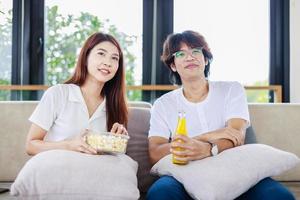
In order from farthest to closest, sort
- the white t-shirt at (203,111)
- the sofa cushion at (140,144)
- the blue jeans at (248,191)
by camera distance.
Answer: the sofa cushion at (140,144) → the white t-shirt at (203,111) → the blue jeans at (248,191)

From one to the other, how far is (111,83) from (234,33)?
1856 millimetres

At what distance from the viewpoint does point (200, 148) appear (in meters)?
1.62

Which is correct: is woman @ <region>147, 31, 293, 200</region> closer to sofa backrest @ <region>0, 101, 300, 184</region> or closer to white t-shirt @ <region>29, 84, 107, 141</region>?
sofa backrest @ <region>0, 101, 300, 184</region>

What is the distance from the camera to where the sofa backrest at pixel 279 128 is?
83.1 inches

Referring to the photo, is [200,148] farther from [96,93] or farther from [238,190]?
[96,93]

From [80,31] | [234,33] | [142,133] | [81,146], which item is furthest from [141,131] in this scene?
[234,33]

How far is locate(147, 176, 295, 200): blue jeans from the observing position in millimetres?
1411

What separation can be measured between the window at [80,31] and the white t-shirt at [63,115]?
5.22 ft

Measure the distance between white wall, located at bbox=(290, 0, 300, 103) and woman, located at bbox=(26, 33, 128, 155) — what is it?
6.38ft

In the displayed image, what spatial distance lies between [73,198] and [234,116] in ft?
2.88

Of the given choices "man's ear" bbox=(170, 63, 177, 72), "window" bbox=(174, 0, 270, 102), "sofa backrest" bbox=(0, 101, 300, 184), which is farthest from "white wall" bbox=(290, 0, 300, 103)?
"man's ear" bbox=(170, 63, 177, 72)

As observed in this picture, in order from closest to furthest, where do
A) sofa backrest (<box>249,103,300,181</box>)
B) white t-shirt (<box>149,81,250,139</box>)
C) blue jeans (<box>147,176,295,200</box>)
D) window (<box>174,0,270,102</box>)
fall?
blue jeans (<box>147,176,295,200</box>)
white t-shirt (<box>149,81,250,139</box>)
sofa backrest (<box>249,103,300,181</box>)
window (<box>174,0,270,102</box>)

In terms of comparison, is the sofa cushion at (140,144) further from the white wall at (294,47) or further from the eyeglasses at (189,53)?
the white wall at (294,47)

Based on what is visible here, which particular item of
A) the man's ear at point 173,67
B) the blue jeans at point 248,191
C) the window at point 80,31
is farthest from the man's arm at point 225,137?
the window at point 80,31
